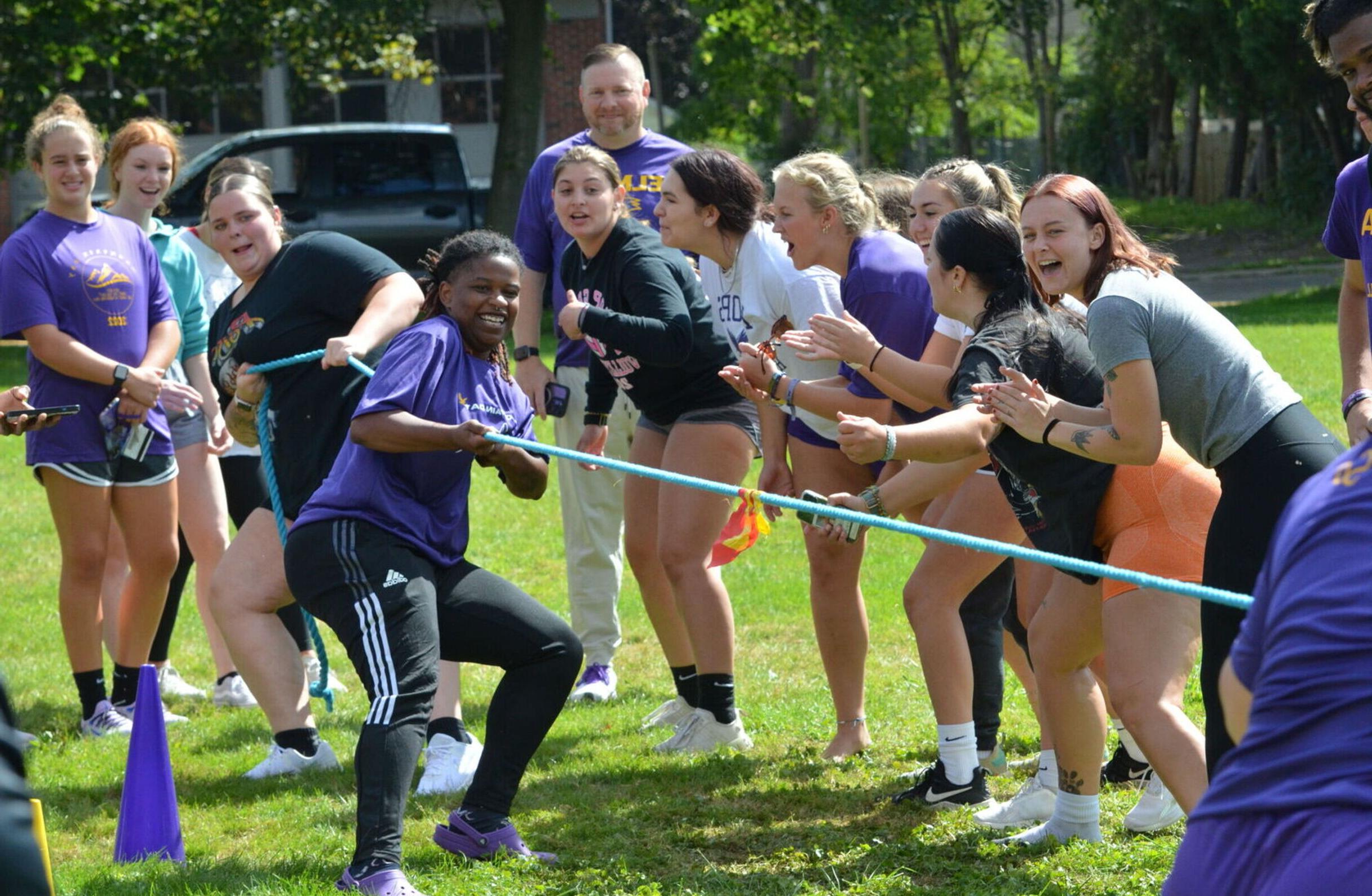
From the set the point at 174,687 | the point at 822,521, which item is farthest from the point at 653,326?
the point at 174,687

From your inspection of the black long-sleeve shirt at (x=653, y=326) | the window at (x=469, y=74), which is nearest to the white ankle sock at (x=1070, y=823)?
the black long-sleeve shirt at (x=653, y=326)

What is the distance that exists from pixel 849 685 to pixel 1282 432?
85.2 inches

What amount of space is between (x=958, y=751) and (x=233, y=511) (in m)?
3.61

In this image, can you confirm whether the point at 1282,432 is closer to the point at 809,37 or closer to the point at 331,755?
the point at 331,755

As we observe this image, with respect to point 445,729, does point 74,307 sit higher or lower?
higher

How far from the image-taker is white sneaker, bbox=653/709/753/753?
5465mm

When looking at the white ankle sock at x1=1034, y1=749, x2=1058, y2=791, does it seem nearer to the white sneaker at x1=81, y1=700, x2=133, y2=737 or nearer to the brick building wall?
the white sneaker at x1=81, y1=700, x2=133, y2=737

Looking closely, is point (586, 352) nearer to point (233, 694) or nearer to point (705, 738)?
point (705, 738)

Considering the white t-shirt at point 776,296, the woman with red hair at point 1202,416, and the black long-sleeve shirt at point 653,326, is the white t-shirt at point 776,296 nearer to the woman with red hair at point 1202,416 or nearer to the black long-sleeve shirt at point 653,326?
the black long-sleeve shirt at point 653,326

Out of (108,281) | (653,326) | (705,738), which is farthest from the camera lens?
(108,281)

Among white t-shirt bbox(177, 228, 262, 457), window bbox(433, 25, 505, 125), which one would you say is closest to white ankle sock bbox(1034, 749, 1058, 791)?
white t-shirt bbox(177, 228, 262, 457)

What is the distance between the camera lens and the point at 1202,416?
3486 mm

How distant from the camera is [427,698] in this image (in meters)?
3.92

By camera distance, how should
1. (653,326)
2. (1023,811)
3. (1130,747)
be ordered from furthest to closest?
(653,326) → (1130,747) → (1023,811)
